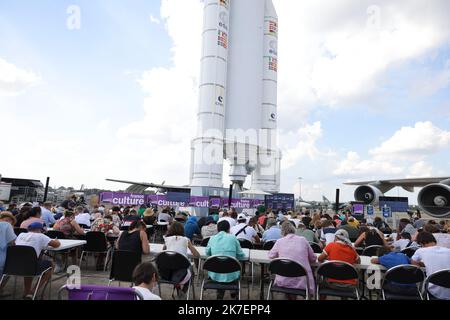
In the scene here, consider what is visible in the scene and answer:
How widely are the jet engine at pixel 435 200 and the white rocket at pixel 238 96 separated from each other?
62.7ft

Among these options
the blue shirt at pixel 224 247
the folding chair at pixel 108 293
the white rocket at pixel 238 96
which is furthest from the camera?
the white rocket at pixel 238 96

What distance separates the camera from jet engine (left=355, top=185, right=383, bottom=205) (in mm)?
13484

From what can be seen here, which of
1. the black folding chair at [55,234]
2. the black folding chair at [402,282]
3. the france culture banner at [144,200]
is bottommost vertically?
the black folding chair at [402,282]

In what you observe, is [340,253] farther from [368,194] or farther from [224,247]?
[368,194]

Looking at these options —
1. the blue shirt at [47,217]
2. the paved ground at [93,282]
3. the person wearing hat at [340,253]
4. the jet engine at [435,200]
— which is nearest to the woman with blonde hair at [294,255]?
the person wearing hat at [340,253]

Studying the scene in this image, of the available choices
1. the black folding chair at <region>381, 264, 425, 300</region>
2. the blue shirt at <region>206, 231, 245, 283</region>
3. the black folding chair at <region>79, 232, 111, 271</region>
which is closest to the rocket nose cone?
the black folding chair at <region>79, 232, 111, 271</region>

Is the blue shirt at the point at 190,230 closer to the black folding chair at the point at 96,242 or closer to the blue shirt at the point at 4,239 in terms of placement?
the black folding chair at the point at 96,242

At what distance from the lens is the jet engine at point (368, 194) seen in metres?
13.5

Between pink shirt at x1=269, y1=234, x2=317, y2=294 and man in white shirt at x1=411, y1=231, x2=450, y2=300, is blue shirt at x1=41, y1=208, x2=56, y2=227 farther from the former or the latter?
man in white shirt at x1=411, y1=231, x2=450, y2=300

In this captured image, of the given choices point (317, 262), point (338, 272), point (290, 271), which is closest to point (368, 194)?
point (317, 262)

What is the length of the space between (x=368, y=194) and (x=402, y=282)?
10681 mm

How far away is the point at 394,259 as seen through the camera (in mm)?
4312

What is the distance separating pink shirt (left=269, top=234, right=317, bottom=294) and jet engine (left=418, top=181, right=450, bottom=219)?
7425 millimetres
